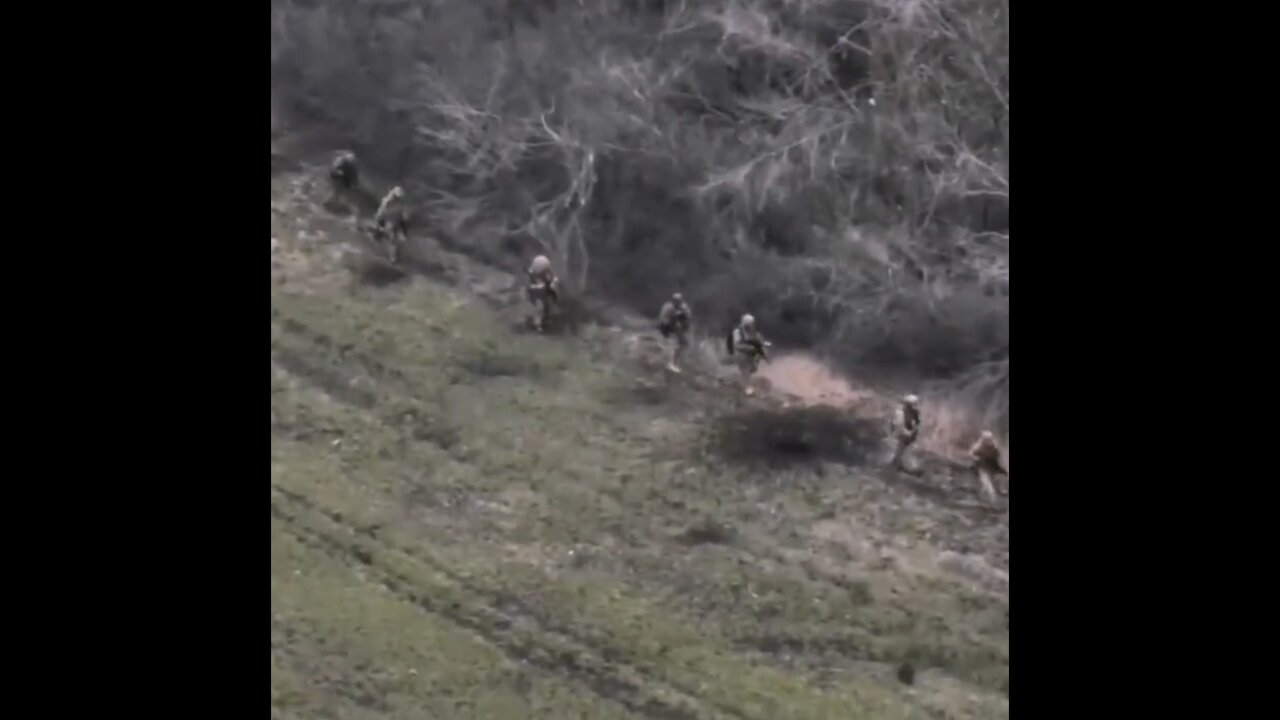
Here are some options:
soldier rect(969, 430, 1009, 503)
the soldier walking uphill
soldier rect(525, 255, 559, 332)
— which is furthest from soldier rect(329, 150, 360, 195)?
soldier rect(969, 430, 1009, 503)

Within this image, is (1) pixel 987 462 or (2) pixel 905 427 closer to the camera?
(1) pixel 987 462

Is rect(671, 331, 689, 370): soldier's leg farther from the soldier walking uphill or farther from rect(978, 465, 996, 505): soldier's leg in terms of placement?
the soldier walking uphill

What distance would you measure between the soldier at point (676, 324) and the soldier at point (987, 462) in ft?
3.28

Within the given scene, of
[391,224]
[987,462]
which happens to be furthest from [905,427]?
[391,224]

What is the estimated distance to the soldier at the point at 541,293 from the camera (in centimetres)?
444

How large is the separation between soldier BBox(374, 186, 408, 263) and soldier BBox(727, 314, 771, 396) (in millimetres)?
1177

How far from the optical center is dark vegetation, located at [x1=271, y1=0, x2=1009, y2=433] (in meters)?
4.40

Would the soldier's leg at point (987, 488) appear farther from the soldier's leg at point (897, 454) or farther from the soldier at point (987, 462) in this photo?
the soldier's leg at point (897, 454)

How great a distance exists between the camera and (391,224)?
14.8 feet

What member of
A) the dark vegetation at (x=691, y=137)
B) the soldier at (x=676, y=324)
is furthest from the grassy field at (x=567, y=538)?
the dark vegetation at (x=691, y=137)

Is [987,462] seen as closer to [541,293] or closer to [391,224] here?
[541,293]

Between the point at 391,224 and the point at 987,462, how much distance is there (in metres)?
Result: 2.13
